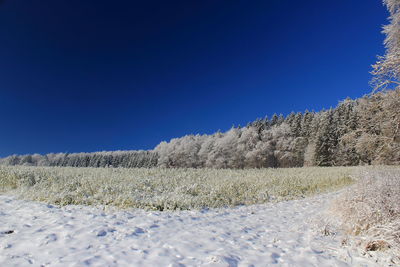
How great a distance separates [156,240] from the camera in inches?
174

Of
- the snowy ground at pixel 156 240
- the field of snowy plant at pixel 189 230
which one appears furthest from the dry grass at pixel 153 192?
the snowy ground at pixel 156 240

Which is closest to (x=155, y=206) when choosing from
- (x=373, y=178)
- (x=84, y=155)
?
(x=373, y=178)

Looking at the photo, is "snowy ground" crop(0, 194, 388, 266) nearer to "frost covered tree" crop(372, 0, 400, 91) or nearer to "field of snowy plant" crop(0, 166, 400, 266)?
"field of snowy plant" crop(0, 166, 400, 266)

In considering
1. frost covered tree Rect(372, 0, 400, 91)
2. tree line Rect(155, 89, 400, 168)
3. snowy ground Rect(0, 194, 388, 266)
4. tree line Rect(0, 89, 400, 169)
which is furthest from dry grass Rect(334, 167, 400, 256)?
tree line Rect(155, 89, 400, 168)

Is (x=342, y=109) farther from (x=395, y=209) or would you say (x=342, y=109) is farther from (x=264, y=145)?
(x=395, y=209)

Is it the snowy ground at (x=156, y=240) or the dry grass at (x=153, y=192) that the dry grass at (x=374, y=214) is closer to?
the snowy ground at (x=156, y=240)

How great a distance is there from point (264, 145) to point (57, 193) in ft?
145

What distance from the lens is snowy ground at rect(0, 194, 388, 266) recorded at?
3.61 meters

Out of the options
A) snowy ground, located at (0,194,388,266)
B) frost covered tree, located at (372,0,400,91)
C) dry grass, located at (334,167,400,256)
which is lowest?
snowy ground, located at (0,194,388,266)

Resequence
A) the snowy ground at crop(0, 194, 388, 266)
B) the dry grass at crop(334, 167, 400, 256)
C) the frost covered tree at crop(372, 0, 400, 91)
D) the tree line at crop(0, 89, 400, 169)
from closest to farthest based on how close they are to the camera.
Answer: the snowy ground at crop(0, 194, 388, 266), the dry grass at crop(334, 167, 400, 256), the frost covered tree at crop(372, 0, 400, 91), the tree line at crop(0, 89, 400, 169)

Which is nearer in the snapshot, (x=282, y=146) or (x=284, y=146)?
(x=284, y=146)

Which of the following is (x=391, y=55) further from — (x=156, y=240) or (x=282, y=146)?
(x=282, y=146)

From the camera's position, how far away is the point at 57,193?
25.8ft

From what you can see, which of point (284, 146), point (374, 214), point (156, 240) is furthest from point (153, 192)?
point (284, 146)
